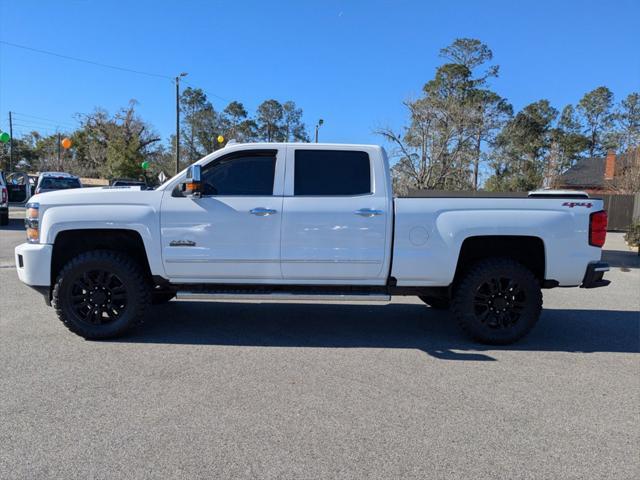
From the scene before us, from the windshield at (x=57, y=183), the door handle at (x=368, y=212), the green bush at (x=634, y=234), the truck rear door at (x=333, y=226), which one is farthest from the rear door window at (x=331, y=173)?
the windshield at (x=57, y=183)

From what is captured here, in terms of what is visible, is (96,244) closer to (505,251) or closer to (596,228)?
(505,251)

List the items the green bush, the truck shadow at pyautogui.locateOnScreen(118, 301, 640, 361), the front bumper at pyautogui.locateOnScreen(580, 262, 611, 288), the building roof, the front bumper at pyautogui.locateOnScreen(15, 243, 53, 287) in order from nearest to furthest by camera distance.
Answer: the front bumper at pyautogui.locateOnScreen(15, 243, 53, 287) < the front bumper at pyautogui.locateOnScreen(580, 262, 611, 288) < the truck shadow at pyautogui.locateOnScreen(118, 301, 640, 361) < the green bush < the building roof

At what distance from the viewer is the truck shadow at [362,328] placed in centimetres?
513

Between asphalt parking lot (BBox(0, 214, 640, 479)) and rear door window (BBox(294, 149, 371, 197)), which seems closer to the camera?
asphalt parking lot (BBox(0, 214, 640, 479))

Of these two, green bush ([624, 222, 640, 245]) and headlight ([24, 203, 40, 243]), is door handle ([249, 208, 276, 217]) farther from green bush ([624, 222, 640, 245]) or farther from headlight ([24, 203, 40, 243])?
green bush ([624, 222, 640, 245])

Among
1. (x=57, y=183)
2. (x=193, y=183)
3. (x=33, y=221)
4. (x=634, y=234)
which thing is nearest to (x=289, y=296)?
(x=193, y=183)

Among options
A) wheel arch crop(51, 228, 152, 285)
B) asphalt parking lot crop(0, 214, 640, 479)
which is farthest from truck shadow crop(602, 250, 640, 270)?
wheel arch crop(51, 228, 152, 285)

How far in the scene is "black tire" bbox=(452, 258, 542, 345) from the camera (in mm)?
5043

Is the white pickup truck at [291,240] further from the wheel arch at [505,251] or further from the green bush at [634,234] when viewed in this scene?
the green bush at [634,234]

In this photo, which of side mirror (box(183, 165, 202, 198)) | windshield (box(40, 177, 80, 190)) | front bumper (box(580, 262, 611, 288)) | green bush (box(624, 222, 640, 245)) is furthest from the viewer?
windshield (box(40, 177, 80, 190))

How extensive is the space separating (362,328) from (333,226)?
1.53 metres

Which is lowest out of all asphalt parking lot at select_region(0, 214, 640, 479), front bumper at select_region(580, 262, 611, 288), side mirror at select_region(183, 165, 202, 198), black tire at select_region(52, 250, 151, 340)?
asphalt parking lot at select_region(0, 214, 640, 479)

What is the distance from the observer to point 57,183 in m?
18.2

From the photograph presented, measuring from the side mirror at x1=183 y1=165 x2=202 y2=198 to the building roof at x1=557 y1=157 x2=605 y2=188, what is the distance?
137 ft
